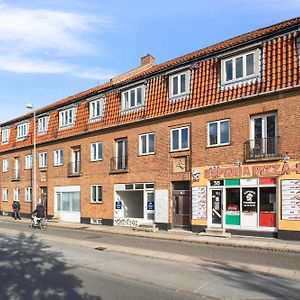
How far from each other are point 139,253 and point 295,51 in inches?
402

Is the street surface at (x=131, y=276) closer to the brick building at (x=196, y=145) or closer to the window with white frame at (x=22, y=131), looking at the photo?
the brick building at (x=196, y=145)

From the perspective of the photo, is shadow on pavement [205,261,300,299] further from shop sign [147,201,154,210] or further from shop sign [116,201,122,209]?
shop sign [116,201,122,209]

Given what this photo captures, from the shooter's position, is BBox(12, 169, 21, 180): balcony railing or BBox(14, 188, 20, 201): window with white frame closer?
BBox(14, 188, 20, 201): window with white frame

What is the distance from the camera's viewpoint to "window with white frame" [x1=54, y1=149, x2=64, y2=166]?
3069cm

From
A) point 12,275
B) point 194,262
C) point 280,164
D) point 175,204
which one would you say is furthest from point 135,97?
point 12,275

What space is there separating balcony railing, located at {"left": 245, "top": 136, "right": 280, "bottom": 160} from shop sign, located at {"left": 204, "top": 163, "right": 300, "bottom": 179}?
0.46 m

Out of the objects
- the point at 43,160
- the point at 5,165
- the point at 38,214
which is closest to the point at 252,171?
the point at 38,214

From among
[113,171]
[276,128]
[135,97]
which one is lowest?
[113,171]

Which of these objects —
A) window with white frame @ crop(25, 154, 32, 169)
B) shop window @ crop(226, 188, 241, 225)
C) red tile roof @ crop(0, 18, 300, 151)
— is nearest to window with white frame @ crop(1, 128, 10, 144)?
window with white frame @ crop(25, 154, 32, 169)

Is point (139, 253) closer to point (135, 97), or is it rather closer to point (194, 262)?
point (194, 262)

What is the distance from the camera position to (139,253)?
14.1 metres

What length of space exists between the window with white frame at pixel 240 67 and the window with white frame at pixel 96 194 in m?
11.4

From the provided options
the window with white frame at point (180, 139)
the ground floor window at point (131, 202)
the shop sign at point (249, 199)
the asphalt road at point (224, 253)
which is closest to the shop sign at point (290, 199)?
the shop sign at point (249, 199)

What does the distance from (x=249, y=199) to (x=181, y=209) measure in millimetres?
4190
